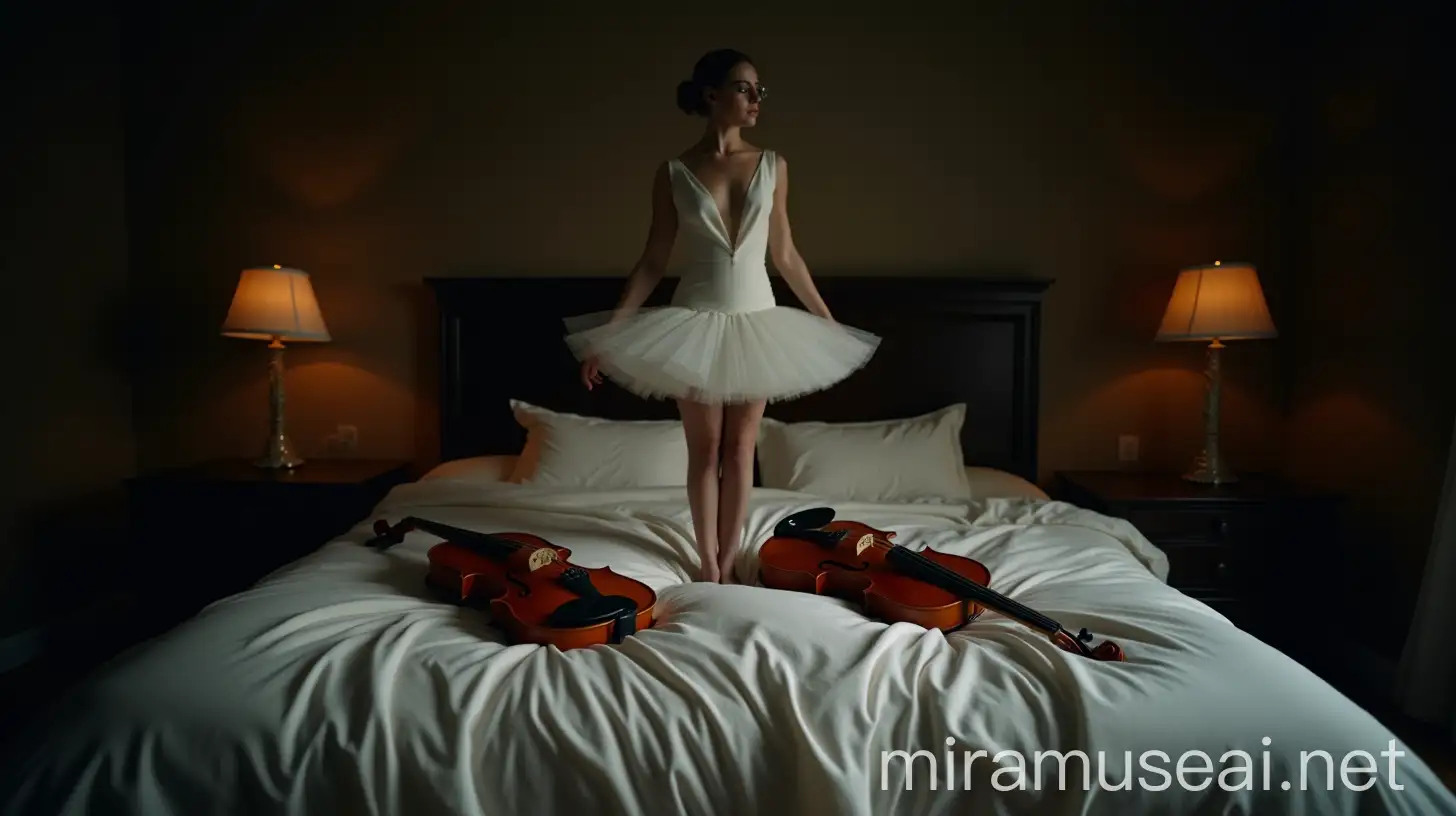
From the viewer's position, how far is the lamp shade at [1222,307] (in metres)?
2.60

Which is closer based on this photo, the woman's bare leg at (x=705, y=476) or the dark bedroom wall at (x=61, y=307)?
the woman's bare leg at (x=705, y=476)

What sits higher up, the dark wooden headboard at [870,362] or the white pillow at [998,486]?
the dark wooden headboard at [870,362]

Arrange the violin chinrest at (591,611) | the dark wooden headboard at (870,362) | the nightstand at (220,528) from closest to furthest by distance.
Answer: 1. the violin chinrest at (591,611)
2. the nightstand at (220,528)
3. the dark wooden headboard at (870,362)

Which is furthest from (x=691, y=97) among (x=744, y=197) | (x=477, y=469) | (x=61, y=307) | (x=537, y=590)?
(x=61, y=307)

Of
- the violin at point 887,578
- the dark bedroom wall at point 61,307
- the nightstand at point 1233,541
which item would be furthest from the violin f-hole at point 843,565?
the dark bedroom wall at point 61,307

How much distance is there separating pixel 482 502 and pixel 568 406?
0.78 metres

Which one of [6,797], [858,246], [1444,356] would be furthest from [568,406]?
[1444,356]

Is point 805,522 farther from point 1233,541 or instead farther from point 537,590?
point 1233,541

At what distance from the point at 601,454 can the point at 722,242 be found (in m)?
1.07

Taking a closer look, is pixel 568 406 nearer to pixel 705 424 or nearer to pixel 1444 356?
pixel 705 424

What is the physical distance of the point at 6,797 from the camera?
39.3 inches

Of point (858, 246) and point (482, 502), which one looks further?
point (858, 246)

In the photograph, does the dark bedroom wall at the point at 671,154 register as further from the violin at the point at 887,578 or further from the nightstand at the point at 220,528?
the violin at the point at 887,578

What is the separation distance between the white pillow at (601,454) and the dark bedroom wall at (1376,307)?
6.79 feet
